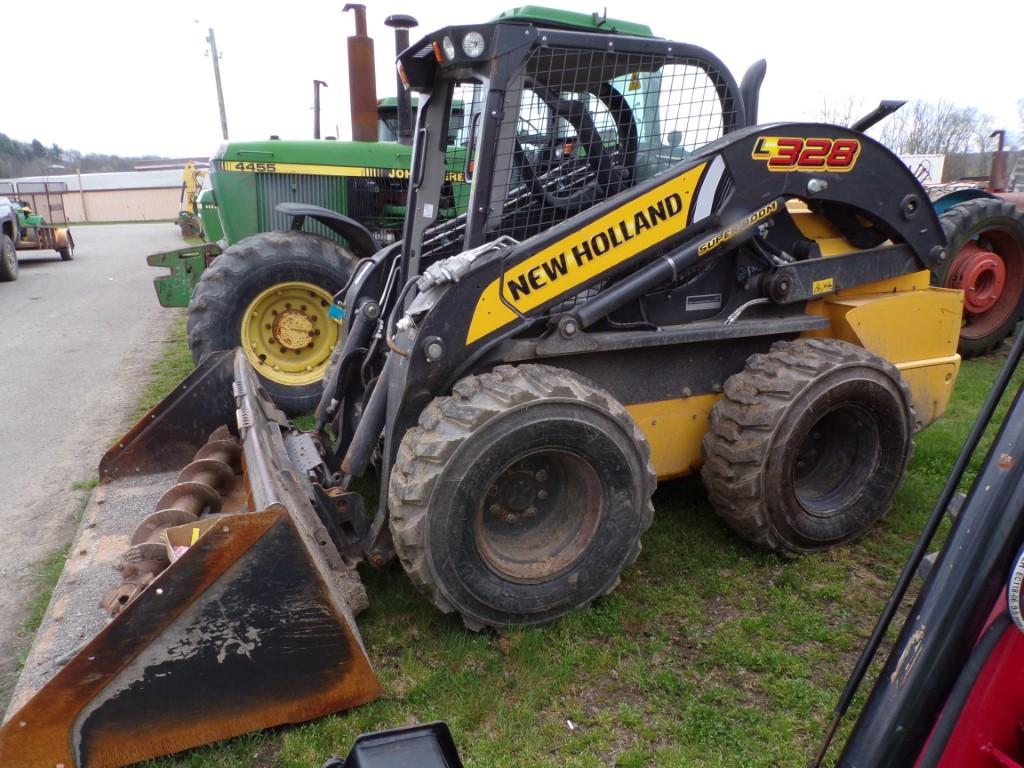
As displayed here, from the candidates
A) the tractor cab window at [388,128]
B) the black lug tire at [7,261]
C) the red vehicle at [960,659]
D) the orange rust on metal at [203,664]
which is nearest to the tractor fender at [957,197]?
the tractor cab window at [388,128]

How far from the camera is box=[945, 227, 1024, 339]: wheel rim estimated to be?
681 centimetres

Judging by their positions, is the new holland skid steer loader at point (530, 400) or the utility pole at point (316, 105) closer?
the new holland skid steer loader at point (530, 400)

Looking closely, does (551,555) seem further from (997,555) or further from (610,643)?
(997,555)

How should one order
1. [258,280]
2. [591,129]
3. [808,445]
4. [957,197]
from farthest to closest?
1. [957,197]
2. [258,280]
3. [808,445]
4. [591,129]

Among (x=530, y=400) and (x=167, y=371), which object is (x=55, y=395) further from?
(x=530, y=400)

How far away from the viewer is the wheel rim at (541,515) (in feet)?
9.86

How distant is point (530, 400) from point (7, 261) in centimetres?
1506

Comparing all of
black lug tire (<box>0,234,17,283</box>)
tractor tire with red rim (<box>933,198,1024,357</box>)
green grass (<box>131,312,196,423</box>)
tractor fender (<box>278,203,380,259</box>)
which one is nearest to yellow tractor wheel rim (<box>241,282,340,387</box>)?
tractor fender (<box>278,203,380,259</box>)

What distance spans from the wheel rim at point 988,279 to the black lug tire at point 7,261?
1525 cm

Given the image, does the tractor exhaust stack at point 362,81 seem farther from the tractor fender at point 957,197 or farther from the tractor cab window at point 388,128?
the tractor fender at point 957,197

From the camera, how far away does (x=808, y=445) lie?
3.71 metres

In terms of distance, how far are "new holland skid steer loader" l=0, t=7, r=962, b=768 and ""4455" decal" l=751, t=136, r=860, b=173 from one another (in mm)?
13

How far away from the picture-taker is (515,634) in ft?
9.73

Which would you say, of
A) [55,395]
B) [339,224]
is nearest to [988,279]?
[339,224]
